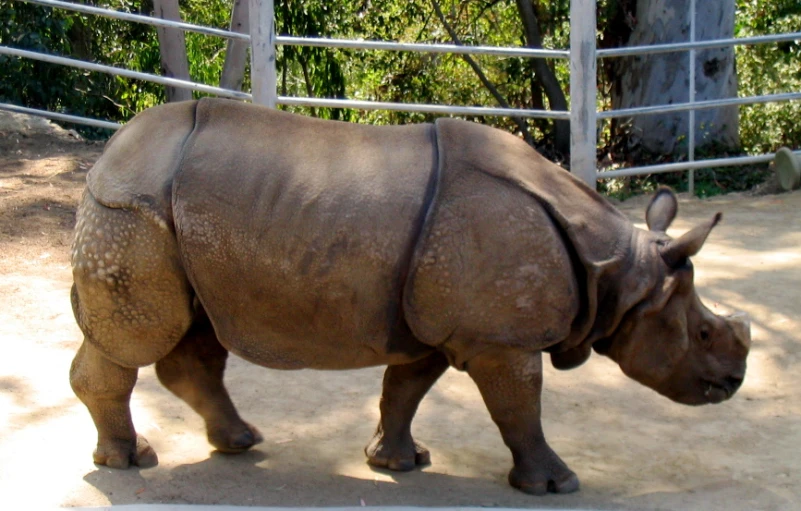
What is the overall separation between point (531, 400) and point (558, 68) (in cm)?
1125

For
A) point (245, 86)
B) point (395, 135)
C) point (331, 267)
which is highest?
point (395, 135)

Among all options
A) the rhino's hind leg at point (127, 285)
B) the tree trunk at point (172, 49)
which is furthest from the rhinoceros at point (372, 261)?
the tree trunk at point (172, 49)

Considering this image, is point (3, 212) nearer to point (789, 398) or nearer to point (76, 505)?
point (76, 505)

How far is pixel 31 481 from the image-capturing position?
14.6 ft

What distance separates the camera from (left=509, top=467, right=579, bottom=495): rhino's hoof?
456 centimetres

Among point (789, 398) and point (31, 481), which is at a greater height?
point (31, 481)

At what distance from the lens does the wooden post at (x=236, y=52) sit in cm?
994

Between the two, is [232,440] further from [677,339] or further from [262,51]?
[262,51]

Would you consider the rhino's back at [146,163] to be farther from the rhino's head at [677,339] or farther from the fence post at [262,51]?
the fence post at [262,51]

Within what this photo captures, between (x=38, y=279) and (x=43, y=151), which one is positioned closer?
(x=38, y=279)

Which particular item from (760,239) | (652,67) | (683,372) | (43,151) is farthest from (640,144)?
(683,372)

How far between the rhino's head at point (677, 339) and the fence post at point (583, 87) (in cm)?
407

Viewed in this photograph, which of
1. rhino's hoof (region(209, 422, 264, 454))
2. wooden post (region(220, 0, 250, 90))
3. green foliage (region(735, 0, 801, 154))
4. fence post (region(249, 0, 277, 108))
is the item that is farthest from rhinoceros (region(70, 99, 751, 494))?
green foliage (region(735, 0, 801, 154))

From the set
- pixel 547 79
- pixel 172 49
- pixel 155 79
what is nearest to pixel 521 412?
pixel 155 79
